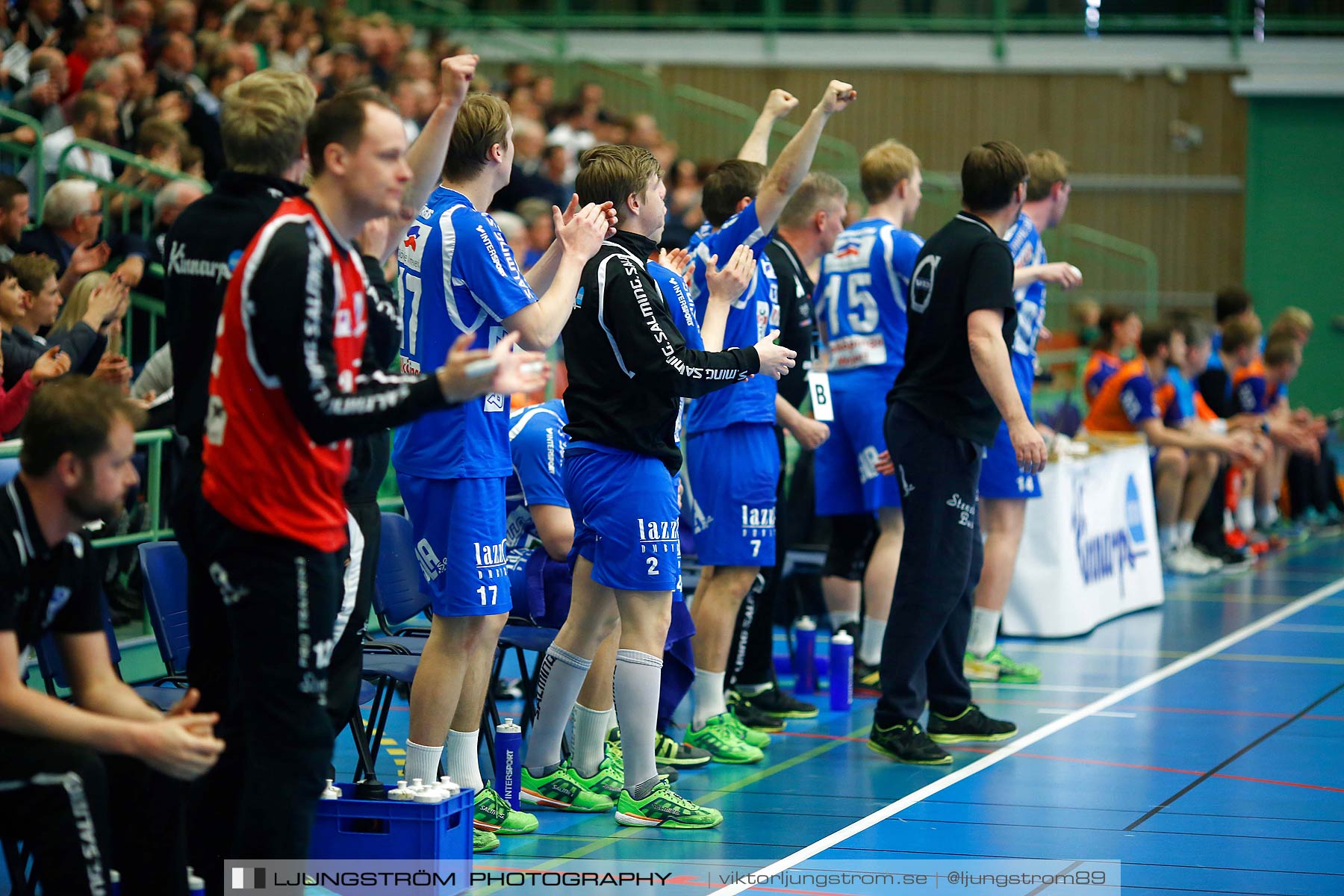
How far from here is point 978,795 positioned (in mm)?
4938

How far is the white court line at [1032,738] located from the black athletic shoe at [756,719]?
87 cm

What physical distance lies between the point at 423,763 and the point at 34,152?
5.15m

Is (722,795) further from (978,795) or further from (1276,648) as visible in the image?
(1276,648)

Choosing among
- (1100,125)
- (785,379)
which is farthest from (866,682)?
(1100,125)

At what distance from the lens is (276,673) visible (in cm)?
294

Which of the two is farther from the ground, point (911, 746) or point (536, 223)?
point (536, 223)

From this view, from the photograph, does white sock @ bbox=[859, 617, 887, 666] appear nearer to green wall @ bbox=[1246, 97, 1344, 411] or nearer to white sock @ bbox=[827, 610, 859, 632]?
white sock @ bbox=[827, 610, 859, 632]

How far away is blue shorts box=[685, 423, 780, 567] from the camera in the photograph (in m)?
5.51

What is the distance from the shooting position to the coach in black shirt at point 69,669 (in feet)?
9.32

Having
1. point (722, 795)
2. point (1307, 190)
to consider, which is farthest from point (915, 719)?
point (1307, 190)

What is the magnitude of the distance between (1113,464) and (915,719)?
3.65 metres

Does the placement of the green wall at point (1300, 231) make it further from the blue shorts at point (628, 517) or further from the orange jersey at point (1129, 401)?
the blue shorts at point (628, 517)

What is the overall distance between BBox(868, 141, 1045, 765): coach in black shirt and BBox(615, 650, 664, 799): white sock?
1.17 m

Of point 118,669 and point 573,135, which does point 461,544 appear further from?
point 573,135
